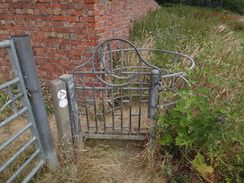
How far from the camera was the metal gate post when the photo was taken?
135cm

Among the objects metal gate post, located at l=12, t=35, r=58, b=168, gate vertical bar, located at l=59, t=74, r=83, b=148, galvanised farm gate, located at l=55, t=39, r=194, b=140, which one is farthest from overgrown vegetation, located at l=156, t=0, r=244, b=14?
metal gate post, located at l=12, t=35, r=58, b=168

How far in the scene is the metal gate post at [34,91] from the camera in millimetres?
1349

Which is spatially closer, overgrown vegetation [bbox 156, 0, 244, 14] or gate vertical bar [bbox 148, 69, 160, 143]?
gate vertical bar [bbox 148, 69, 160, 143]

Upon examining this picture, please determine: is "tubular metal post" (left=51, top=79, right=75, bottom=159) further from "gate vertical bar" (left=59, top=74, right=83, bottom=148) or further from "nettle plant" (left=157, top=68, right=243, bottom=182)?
"nettle plant" (left=157, top=68, right=243, bottom=182)

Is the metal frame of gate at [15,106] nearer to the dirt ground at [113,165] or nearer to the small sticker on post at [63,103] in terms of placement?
the small sticker on post at [63,103]

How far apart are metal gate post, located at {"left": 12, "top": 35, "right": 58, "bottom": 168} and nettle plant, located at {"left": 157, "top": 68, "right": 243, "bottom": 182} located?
1088 millimetres

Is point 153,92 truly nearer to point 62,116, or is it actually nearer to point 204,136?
point 204,136

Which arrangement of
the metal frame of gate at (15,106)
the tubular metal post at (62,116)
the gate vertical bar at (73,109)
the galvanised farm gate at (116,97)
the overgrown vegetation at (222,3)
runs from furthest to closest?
the overgrown vegetation at (222,3), the galvanised farm gate at (116,97), the gate vertical bar at (73,109), the tubular metal post at (62,116), the metal frame of gate at (15,106)

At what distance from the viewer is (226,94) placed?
263 centimetres

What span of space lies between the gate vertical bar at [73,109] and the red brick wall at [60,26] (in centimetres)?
108

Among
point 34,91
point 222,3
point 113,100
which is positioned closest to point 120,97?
point 113,100

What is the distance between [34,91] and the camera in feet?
4.93

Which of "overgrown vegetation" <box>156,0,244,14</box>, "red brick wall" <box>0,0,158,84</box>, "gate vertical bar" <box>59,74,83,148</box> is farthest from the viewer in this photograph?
"overgrown vegetation" <box>156,0,244,14</box>

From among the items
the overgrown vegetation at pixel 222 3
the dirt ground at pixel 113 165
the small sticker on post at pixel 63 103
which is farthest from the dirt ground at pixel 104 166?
the overgrown vegetation at pixel 222 3
